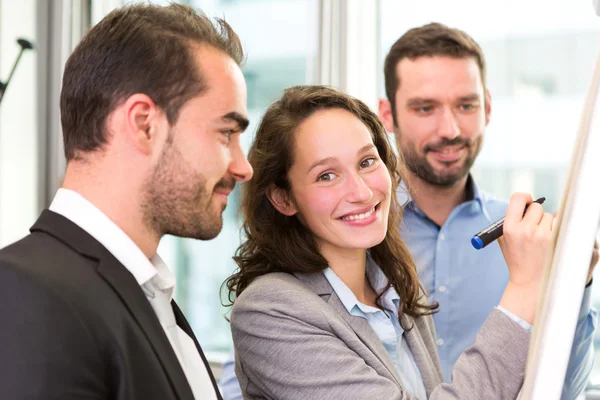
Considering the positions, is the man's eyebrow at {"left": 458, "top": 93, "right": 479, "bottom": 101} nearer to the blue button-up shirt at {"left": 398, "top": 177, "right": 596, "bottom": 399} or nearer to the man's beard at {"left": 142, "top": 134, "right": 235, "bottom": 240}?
the blue button-up shirt at {"left": 398, "top": 177, "right": 596, "bottom": 399}

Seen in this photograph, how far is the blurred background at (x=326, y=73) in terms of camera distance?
9.62 feet

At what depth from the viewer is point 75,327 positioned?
32.0 inches

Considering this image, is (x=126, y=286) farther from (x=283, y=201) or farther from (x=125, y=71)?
(x=283, y=201)

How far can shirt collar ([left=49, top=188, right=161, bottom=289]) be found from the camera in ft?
3.16

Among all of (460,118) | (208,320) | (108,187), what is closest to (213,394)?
(108,187)

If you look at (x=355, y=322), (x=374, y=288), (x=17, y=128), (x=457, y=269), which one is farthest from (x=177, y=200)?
(x=17, y=128)

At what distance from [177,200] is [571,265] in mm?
586

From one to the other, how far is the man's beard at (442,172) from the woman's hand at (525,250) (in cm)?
83

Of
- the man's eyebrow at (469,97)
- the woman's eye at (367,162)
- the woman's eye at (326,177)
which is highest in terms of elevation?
the man's eyebrow at (469,97)

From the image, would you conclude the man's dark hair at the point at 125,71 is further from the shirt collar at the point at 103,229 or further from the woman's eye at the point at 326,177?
the woman's eye at the point at 326,177

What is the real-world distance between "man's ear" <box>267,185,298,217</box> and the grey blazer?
148mm

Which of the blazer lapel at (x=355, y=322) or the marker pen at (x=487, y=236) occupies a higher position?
the marker pen at (x=487, y=236)

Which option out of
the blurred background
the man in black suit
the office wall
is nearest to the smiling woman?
the man in black suit

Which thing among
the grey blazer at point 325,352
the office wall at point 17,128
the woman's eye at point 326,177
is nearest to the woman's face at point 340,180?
the woman's eye at point 326,177
